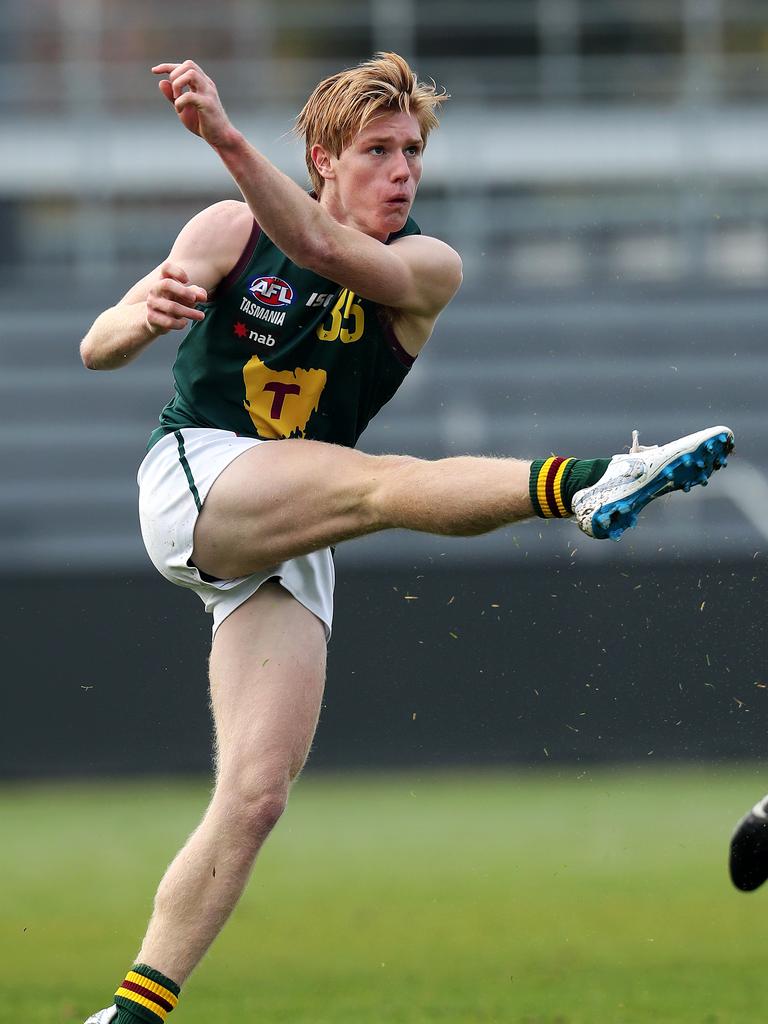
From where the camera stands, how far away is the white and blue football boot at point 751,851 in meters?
4.49

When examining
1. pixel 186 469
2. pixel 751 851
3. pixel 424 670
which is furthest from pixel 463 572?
pixel 186 469

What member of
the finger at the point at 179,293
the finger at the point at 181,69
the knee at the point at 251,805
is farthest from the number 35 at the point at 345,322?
the knee at the point at 251,805

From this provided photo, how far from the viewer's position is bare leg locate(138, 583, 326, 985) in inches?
158

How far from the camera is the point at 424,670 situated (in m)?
11.1

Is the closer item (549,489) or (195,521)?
(549,489)

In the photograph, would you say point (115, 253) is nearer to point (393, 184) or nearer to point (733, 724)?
point (733, 724)

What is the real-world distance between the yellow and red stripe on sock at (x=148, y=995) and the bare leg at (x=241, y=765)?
4 cm

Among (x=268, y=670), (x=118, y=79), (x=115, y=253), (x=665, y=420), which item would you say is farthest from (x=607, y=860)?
(x=118, y=79)

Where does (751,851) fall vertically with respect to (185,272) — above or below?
below

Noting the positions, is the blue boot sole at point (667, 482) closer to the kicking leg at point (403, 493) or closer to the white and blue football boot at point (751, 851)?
the kicking leg at point (403, 493)

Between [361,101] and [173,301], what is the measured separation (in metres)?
0.81

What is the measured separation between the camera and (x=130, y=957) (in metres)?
5.98

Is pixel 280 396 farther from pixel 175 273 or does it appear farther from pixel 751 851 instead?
pixel 751 851

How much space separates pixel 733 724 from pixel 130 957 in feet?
20.7
